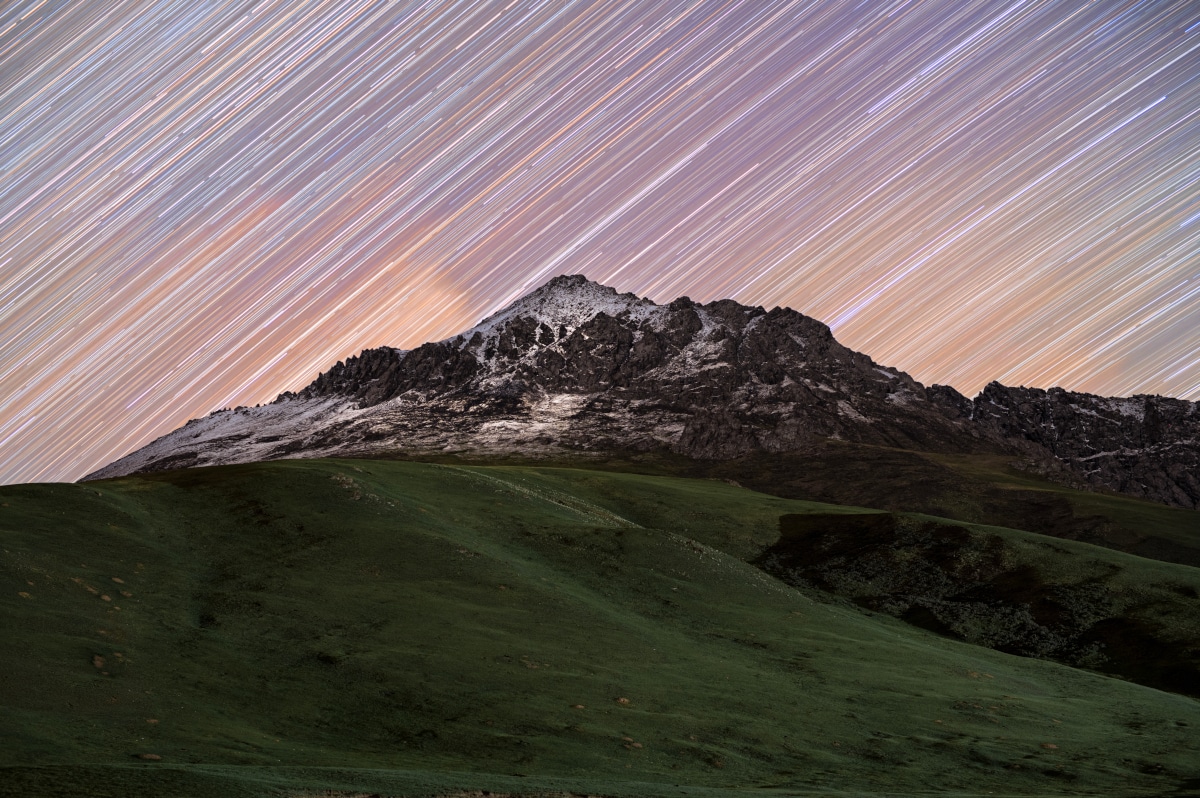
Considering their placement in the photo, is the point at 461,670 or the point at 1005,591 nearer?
the point at 461,670

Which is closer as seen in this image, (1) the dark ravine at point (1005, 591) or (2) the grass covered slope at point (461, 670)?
(2) the grass covered slope at point (461, 670)

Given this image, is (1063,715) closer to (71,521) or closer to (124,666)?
(124,666)

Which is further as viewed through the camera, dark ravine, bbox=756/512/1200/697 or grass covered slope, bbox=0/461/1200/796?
dark ravine, bbox=756/512/1200/697

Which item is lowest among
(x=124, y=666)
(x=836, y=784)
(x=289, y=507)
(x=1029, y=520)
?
(x=1029, y=520)

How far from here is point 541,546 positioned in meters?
70.5

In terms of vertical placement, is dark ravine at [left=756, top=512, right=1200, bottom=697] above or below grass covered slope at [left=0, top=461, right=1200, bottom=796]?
below

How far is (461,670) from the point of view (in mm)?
43375

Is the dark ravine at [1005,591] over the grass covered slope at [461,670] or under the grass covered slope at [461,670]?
under

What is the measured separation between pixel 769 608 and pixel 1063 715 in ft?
69.2

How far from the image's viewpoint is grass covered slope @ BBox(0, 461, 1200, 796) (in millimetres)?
33062

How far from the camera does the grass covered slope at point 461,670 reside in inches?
1302

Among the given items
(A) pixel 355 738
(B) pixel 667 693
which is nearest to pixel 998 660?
(B) pixel 667 693

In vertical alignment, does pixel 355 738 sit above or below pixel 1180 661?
above

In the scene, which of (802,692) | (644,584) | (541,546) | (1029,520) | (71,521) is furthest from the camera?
(1029,520)
